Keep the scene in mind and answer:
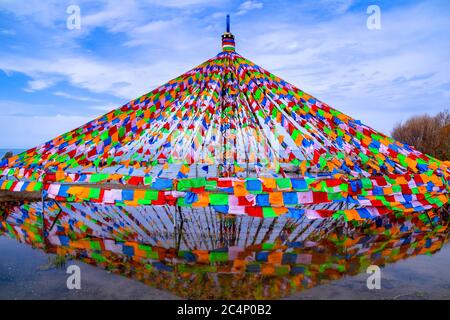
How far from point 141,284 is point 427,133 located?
140 ft

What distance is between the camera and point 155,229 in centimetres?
869

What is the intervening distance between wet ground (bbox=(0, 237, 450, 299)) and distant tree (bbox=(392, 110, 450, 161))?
3258cm

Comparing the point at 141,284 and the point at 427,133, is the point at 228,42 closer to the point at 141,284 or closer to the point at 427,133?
the point at 141,284

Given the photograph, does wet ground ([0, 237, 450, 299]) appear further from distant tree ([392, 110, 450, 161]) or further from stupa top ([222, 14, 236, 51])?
distant tree ([392, 110, 450, 161])

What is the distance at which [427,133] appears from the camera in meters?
39.7

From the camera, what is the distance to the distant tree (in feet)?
118

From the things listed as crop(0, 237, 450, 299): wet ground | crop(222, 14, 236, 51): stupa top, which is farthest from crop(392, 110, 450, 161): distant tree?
crop(0, 237, 450, 299): wet ground

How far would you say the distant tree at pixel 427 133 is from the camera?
118 ft

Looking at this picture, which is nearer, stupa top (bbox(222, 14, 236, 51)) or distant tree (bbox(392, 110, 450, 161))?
stupa top (bbox(222, 14, 236, 51))

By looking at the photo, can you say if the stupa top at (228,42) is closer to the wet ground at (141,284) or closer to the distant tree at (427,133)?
the wet ground at (141,284)

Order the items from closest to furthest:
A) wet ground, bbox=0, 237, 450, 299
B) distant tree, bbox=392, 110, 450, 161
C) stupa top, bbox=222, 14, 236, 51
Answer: wet ground, bbox=0, 237, 450, 299, stupa top, bbox=222, 14, 236, 51, distant tree, bbox=392, 110, 450, 161
